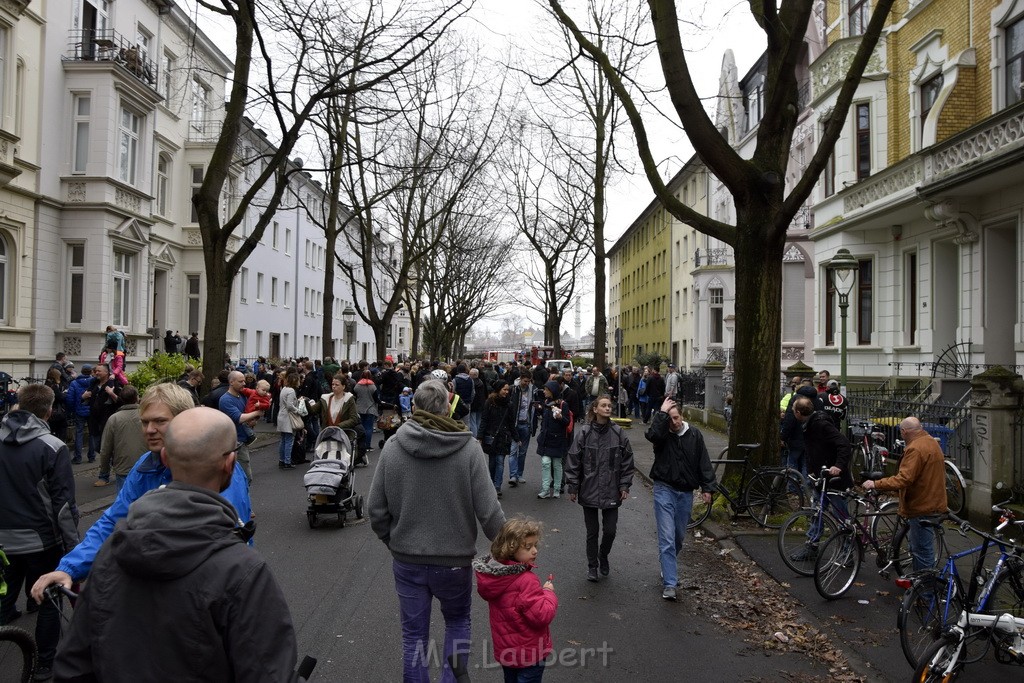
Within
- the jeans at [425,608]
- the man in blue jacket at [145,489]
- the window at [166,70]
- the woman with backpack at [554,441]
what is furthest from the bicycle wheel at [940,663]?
the window at [166,70]

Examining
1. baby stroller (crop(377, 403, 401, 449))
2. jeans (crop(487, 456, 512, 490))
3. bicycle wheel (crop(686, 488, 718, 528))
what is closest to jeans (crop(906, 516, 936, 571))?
bicycle wheel (crop(686, 488, 718, 528))

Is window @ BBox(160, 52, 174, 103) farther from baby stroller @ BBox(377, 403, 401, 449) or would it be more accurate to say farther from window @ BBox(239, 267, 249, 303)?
baby stroller @ BBox(377, 403, 401, 449)

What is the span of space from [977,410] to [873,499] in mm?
2791

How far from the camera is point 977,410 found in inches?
412

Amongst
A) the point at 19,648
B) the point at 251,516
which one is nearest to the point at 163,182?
the point at 19,648

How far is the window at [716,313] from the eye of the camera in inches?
1722

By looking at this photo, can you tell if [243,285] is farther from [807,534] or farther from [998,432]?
[807,534]

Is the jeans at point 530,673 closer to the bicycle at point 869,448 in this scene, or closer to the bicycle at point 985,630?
the bicycle at point 985,630

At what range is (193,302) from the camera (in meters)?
35.9

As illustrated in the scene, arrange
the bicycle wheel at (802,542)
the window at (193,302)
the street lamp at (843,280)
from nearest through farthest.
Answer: the bicycle wheel at (802,542) < the street lamp at (843,280) < the window at (193,302)

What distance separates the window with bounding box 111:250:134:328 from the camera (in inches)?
995

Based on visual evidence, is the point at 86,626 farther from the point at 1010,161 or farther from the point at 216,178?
the point at 1010,161

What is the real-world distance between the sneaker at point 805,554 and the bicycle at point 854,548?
439 mm

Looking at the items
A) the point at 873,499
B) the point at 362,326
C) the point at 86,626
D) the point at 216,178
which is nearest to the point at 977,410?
the point at 873,499
